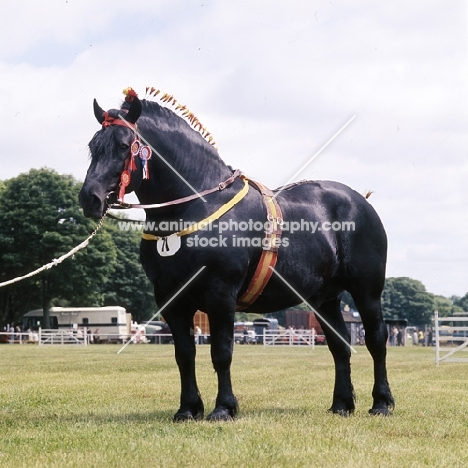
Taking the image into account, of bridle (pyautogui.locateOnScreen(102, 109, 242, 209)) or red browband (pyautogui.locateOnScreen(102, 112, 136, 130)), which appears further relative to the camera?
red browband (pyautogui.locateOnScreen(102, 112, 136, 130))

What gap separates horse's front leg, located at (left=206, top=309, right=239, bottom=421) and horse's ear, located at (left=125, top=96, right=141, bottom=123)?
2.12 m

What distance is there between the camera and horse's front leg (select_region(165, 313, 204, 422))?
7809mm

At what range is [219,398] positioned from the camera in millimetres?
7586

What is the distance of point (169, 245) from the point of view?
745 cm

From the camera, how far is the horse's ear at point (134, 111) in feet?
24.3

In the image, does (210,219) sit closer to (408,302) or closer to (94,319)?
(94,319)

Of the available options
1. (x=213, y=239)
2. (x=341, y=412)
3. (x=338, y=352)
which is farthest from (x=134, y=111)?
(x=341, y=412)

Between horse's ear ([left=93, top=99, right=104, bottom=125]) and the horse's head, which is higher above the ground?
horse's ear ([left=93, top=99, right=104, bottom=125])

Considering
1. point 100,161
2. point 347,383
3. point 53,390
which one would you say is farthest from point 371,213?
point 53,390

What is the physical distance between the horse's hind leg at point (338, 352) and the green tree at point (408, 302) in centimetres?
14404

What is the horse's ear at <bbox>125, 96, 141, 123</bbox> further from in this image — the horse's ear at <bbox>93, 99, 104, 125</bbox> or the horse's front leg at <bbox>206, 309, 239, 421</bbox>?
the horse's front leg at <bbox>206, 309, 239, 421</bbox>

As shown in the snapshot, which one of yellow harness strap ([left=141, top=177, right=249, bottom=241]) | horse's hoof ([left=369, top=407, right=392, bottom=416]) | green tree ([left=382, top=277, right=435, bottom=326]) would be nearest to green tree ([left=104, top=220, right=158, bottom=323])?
horse's hoof ([left=369, top=407, right=392, bottom=416])

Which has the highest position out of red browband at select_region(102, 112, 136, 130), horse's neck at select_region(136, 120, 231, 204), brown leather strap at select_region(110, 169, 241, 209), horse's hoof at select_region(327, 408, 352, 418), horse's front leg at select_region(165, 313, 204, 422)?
red browband at select_region(102, 112, 136, 130)

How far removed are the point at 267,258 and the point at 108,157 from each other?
1987 millimetres
